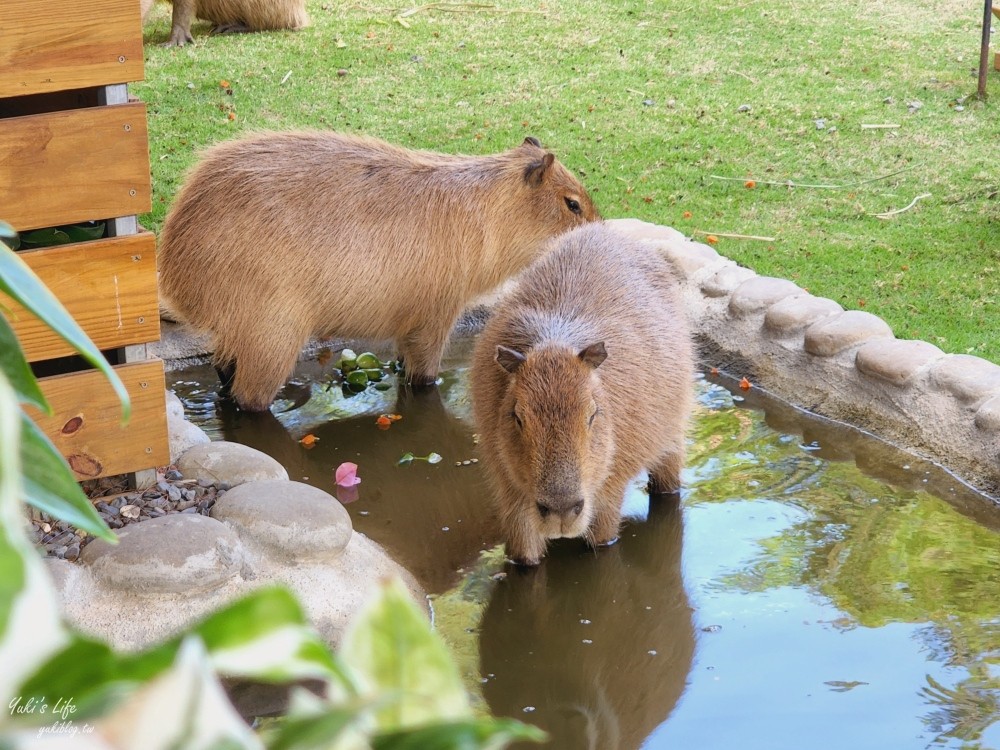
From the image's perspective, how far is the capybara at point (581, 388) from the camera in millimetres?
3166

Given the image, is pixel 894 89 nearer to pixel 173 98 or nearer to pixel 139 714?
pixel 173 98

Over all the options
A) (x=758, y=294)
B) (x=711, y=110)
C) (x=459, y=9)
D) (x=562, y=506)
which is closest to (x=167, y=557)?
(x=562, y=506)

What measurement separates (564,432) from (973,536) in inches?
59.9

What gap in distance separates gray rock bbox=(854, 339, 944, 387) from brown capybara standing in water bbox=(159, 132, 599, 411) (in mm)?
1460

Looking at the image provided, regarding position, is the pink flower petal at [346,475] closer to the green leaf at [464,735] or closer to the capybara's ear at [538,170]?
the capybara's ear at [538,170]

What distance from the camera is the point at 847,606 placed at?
11.0 ft

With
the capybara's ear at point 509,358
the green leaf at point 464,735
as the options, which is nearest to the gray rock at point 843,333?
the capybara's ear at point 509,358

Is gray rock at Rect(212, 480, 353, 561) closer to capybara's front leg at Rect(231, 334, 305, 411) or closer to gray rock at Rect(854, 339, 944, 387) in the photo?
capybara's front leg at Rect(231, 334, 305, 411)

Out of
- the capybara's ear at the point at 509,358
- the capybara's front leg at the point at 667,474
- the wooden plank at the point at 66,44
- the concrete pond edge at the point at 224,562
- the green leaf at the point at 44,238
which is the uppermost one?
the wooden plank at the point at 66,44

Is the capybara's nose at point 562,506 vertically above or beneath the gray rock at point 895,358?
above

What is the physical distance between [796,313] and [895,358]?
558mm

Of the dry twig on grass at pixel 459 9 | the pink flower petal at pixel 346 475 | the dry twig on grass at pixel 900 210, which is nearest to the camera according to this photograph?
→ the pink flower petal at pixel 346 475

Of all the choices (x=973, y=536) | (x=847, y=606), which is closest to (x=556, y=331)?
(x=847, y=606)

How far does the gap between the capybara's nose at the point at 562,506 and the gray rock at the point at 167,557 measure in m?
0.84
